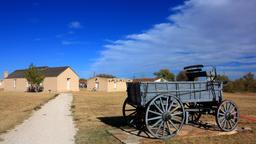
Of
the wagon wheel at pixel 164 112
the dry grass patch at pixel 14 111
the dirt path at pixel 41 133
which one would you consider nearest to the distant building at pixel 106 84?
the dry grass patch at pixel 14 111

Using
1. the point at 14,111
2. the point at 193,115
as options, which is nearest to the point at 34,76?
the point at 14,111

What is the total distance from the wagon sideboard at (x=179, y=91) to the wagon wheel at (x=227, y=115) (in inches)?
15.1

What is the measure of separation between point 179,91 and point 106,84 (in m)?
59.9

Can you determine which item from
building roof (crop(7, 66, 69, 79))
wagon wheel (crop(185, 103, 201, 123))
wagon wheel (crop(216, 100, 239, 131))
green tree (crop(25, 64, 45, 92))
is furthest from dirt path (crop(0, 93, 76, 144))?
building roof (crop(7, 66, 69, 79))

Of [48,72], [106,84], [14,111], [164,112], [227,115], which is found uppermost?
[48,72]

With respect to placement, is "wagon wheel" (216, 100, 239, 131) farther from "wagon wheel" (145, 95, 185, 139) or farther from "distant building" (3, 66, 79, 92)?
"distant building" (3, 66, 79, 92)

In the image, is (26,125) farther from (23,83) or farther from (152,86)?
(23,83)

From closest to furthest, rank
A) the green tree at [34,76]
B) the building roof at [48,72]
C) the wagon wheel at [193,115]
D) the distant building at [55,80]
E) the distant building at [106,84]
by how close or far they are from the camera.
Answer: the wagon wheel at [193,115] → the green tree at [34,76] → the distant building at [55,80] → the building roof at [48,72] → the distant building at [106,84]

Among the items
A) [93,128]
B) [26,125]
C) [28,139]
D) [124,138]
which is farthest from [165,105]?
[26,125]

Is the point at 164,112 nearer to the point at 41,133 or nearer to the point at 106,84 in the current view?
the point at 41,133

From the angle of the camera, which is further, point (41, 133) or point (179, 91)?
point (41, 133)

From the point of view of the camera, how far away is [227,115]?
11.5 m

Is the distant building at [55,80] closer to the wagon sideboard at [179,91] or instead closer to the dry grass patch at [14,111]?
the dry grass patch at [14,111]

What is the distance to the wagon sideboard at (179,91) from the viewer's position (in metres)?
10.4
